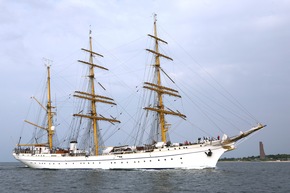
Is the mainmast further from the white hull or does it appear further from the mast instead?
the mast

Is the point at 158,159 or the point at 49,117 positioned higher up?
the point at 49,117

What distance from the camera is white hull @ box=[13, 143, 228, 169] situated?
46.8 m

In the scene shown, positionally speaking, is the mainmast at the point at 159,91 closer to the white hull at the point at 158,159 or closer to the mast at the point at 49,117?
the white hull at the point at 158,159

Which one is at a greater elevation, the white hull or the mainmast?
the mainmast

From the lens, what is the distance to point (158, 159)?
4859 cm

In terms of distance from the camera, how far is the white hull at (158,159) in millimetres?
46844

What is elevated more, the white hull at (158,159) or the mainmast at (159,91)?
the mainmast at (159,91)

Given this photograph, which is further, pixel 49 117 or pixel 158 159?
pixel 49 117

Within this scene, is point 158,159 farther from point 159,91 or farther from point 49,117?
point 49,117

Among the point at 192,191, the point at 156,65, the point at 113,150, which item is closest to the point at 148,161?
the point at 113,150

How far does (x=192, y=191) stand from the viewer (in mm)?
29609

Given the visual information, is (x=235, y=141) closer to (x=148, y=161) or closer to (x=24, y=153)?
(x=148, y=161)

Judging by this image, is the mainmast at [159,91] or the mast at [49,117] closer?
the mainmast at [159,91]

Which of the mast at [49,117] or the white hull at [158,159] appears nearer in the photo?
the white hull at [158,159]
